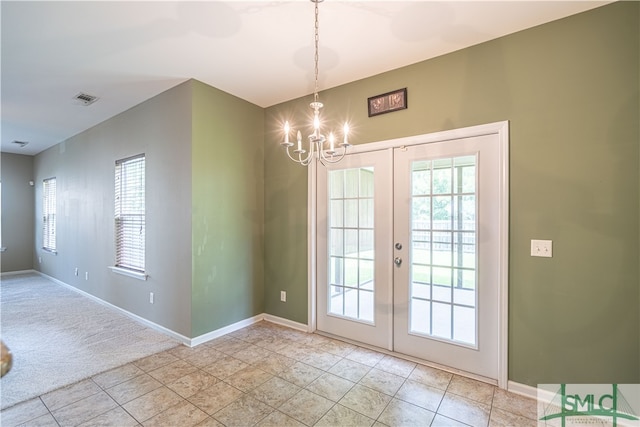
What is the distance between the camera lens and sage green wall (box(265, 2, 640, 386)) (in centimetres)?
194

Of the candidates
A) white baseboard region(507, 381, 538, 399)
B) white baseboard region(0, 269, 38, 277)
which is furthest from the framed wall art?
white baseboard region(0, 269, 38, 277)

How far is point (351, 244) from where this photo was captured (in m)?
3.17

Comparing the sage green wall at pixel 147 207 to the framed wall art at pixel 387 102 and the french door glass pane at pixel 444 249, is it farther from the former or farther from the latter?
the french door glass pane at pixel 444 249

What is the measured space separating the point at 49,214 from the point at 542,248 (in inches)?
332

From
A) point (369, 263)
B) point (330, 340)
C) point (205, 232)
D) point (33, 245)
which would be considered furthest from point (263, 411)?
point (33, 245)

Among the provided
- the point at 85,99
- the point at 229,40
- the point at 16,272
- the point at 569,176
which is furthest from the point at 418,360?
the point at 16,272

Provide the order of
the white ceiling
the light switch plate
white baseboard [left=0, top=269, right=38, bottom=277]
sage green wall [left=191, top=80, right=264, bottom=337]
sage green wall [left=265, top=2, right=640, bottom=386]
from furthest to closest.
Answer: white baseboard [left=0, top=269, right=38, bottom=277] → sage green wall [left=191, top=80, right=264, bottom=337] → the light switch plate → the white ceiling → sage green wall [left=265, top=2, right=640, bottom=386]

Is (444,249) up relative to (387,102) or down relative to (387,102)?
down

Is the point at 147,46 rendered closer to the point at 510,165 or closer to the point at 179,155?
the point at 179,155

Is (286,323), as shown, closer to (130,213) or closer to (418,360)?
(418,360)

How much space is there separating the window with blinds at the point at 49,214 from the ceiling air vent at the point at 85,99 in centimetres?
334

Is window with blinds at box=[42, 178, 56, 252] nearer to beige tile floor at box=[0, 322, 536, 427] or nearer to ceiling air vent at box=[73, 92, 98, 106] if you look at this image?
ceiling air vent at box=[73, 92, 98, 106]

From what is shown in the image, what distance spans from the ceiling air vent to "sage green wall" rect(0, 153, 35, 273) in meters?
4.72

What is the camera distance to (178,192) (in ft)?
10.5
